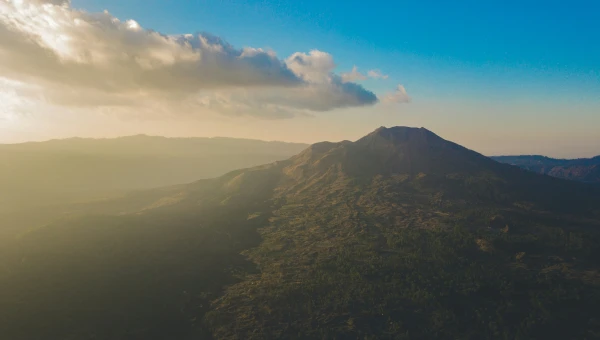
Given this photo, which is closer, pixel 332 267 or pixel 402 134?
pixel 332 267

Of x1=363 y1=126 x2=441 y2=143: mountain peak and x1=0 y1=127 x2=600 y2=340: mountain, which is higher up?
x1=363 y1=126 x2=441 y2=143: mountain peak

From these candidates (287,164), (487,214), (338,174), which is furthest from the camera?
(287,164)

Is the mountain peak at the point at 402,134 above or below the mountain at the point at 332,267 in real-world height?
above

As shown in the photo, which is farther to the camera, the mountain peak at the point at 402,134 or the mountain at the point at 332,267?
the mountain peak at the point at 402,134

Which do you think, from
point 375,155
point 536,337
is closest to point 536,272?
point 536,337

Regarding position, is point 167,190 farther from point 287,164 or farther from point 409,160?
point 409,160

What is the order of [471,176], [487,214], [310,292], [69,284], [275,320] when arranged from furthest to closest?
[471,176], [487,214], [69,284], [310,292], [275,320]

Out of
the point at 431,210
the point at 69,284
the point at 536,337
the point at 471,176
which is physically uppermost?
the point at 471,176

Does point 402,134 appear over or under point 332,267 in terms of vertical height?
over
